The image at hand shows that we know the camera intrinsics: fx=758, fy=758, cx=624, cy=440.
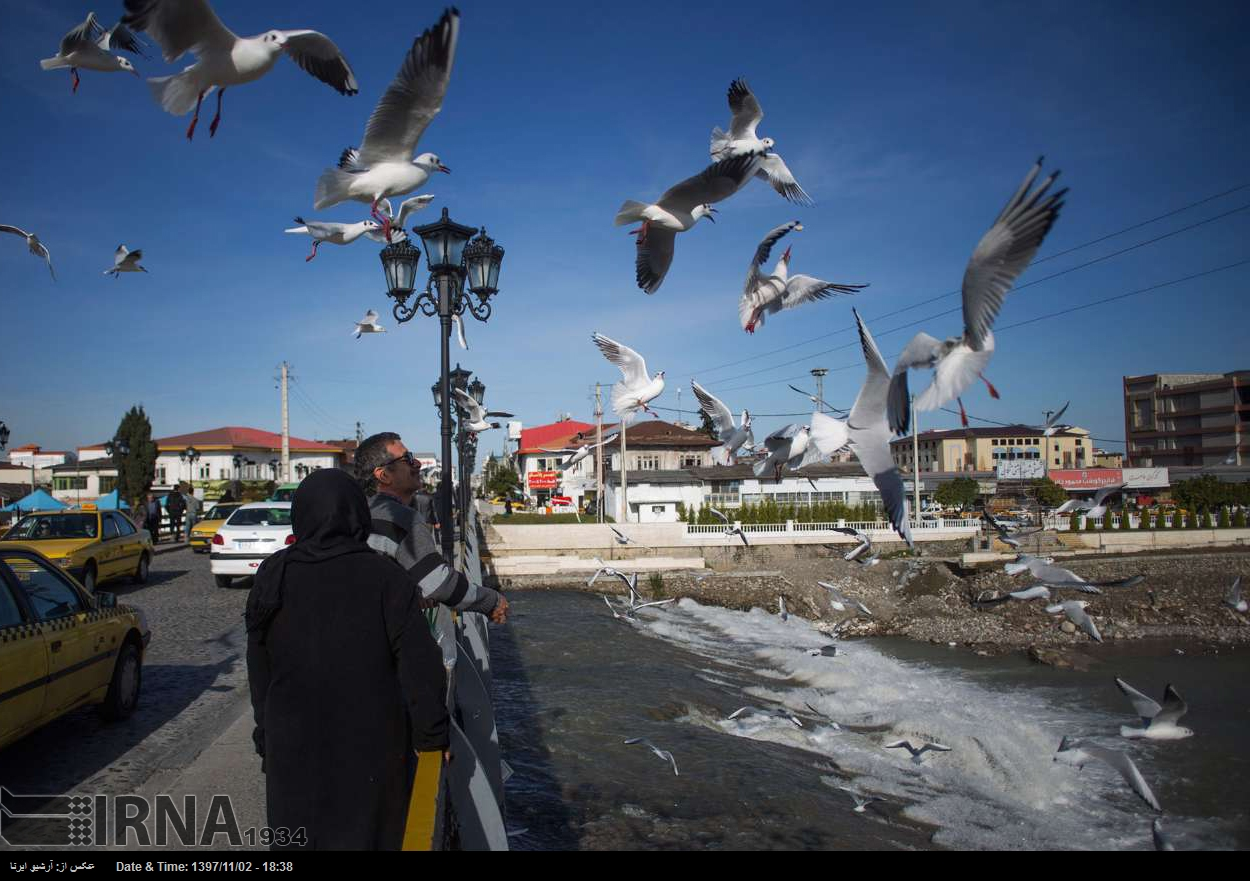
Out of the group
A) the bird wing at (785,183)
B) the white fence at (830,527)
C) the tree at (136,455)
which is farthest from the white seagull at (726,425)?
the tree at (136,455)

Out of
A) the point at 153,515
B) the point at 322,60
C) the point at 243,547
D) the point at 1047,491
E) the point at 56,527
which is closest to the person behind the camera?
the point at 322,60

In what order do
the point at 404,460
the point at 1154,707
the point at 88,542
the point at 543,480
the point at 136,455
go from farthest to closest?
the point at 543,480
the point at 136,455
the point at 88,542
the point at 1154,707
the point at 404,460

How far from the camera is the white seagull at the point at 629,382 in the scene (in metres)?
4.79

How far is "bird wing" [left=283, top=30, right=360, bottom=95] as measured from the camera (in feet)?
9.30

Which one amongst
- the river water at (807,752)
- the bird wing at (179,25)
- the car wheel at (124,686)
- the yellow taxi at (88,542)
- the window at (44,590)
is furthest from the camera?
the yellow taxi at (88,542)

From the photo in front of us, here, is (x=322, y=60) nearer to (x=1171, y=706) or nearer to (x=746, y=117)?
(x=746, y=117)

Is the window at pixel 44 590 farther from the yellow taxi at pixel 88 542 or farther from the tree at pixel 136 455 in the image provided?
the tree at pixel 136 455

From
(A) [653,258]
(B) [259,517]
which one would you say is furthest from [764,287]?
(B) [259,517]

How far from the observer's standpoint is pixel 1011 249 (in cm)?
212

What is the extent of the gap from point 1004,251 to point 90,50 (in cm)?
329

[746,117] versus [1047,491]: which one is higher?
[746,117]

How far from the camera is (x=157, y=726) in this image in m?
5.54

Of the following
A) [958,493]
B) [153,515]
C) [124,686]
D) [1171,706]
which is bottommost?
[1171,706]

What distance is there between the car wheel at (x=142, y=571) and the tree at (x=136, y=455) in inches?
1303
